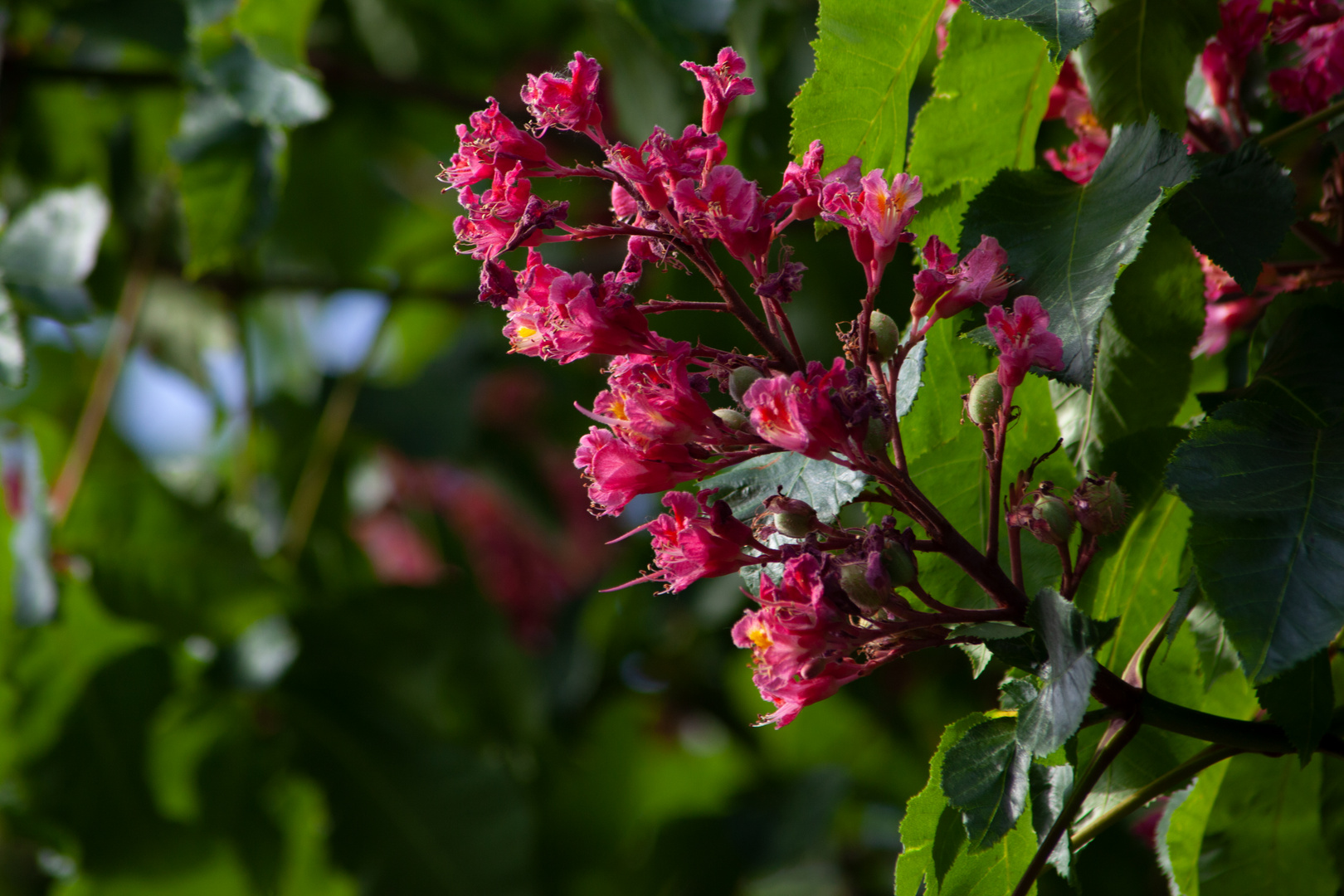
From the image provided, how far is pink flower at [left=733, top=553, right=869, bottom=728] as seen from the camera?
1.75 ft

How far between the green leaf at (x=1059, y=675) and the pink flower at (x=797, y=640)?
9 cm

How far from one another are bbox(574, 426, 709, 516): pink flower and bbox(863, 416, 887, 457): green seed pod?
0.09 m

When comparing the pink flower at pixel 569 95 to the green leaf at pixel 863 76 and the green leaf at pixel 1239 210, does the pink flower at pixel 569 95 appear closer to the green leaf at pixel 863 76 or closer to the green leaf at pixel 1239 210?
the green leaf at pixel 863 76

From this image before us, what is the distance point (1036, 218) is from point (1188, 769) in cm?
29

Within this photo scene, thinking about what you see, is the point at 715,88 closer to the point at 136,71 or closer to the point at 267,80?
the point at 267,80

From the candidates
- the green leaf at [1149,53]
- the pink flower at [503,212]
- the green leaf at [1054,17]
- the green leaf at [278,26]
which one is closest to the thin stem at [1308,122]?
the green leaf at [1149,53]

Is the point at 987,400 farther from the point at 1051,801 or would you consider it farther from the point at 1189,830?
the point at 1189,830

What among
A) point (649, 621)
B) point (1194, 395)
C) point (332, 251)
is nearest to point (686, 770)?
point (649, 621)

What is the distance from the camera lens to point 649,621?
6.27 ft

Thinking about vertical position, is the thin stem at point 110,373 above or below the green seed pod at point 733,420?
below

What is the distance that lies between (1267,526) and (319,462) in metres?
1.56

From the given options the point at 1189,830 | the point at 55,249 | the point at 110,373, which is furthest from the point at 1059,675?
the point at 110,373

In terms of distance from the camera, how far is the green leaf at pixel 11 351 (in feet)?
3.33

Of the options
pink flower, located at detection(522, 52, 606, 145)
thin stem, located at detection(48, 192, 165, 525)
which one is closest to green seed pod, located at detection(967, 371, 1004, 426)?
pink flower, located at detection(522, 52, 606, 145)
